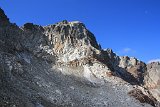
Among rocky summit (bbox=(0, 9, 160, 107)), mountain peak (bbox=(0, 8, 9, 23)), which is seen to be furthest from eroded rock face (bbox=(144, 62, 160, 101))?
mountain peak (bbox=(0, 8, 9, 23))

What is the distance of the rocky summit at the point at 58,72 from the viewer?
41.3 m

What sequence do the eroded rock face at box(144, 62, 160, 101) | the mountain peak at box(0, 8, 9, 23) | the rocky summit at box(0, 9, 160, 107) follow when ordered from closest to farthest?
the rocky summit at box(0, 9, 160, 107), the mountain peak at box(0, 8, 9, 23), the eroded rock face at box(144, 62, 160, 101)

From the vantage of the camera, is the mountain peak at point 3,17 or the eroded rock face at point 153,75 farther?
the eroded rock face at point 153,75

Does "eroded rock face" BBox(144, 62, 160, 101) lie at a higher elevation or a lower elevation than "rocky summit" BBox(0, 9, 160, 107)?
higher

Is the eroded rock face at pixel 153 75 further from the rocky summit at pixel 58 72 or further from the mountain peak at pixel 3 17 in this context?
the mountain peak at pixel 3 17

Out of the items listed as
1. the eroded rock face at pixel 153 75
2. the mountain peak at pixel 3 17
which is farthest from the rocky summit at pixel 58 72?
the eroded rock face at pixel 153 75

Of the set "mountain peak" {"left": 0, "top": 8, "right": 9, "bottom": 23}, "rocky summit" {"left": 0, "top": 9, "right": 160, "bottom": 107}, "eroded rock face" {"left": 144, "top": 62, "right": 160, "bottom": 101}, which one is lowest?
"rocky summit" {"left": 0, "top": 9, "right": 160, "bottom": 107}

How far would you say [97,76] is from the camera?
6444cm

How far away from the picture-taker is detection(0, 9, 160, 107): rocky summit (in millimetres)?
41344

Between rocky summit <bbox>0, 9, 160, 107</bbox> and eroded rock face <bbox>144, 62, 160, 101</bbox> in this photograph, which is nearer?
rocky summit <bbox>0, 9, 160, 107</bbox>

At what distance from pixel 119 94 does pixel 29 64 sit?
15211 mm

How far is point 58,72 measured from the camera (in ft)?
196

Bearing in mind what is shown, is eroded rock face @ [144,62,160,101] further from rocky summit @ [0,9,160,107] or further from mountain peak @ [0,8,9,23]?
mountain peak @ [0,8,9,23]

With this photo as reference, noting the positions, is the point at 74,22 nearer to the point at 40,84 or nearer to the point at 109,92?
the point at 109,92
